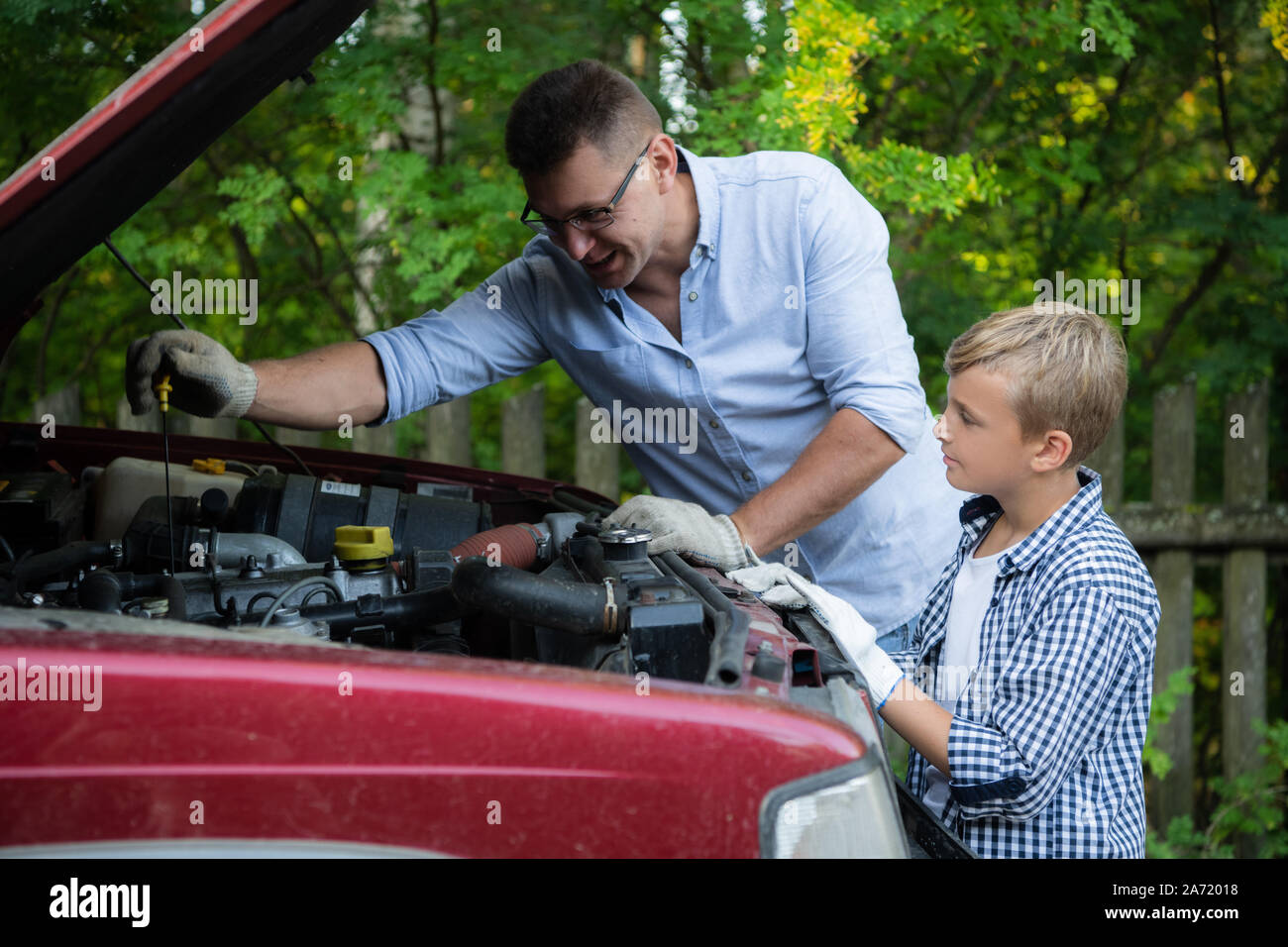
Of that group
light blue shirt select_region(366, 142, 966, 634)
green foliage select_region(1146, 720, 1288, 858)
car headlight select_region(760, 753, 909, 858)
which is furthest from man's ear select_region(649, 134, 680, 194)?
green foliage select_region(1146, 720, 1288, 858)

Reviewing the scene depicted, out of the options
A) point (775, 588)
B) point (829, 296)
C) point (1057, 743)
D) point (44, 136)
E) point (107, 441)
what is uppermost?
point (44, 136)

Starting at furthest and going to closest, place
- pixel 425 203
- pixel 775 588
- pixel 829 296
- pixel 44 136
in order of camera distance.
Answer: pixel 44 136, pixel 425 203, pixel 829 296, pixel 775 588

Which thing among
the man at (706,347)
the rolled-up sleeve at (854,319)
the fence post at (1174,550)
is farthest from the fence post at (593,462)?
the fence post at (1174,550)

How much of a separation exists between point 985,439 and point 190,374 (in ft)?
5.29

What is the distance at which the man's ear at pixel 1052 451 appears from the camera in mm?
2004

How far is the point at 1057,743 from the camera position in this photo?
1814 mm

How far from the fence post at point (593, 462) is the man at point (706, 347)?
1403 mm

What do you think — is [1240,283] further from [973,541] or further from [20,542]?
[20,542]

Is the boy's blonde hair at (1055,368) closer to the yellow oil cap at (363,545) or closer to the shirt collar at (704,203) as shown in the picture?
the shirt collar at (704,203)

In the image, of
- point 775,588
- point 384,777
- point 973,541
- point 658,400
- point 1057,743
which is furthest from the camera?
point 658,400

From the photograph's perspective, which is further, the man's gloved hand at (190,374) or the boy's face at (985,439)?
the man's gloved hand at (190,374)

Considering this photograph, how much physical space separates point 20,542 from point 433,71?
9.15ft

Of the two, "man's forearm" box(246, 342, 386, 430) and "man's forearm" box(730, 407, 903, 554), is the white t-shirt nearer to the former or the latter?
"man's forearm" box(730, 407, 903, 554)

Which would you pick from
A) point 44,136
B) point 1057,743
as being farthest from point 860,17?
point 44,136
